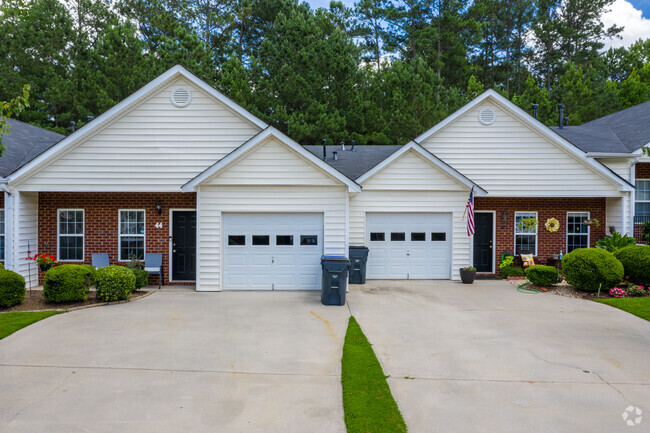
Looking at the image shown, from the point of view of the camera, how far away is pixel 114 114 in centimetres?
1205

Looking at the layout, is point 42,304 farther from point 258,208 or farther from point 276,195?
point 276,195

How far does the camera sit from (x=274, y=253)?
1182 centimetres

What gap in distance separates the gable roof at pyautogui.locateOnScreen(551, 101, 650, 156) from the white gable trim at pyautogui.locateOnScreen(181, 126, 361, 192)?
9665mm

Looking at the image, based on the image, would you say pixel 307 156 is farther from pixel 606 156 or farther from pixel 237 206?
pixel 606 156

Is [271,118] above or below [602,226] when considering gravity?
above

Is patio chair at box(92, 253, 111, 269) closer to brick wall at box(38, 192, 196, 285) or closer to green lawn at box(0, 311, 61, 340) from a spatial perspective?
brick wall at box(38, 192, 196, 285)

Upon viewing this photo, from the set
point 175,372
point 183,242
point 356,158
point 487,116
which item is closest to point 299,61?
point 356,158

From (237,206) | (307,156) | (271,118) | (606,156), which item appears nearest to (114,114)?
(237,206)

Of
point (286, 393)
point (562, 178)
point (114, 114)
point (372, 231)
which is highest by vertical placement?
point (114, 114)

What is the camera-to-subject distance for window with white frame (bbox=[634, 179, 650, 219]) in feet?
47.8

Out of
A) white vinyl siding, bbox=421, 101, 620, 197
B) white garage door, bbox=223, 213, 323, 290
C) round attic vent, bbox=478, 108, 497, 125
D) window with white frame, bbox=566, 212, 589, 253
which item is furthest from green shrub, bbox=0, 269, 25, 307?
window with white frame, bbox=566, 212, 589, 253

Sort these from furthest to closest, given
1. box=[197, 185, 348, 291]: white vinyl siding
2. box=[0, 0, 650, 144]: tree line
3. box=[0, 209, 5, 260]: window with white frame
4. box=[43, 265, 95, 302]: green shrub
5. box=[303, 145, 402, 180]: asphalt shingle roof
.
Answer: box=[0, 0, 650, 144]: tree line
box=[303, 145, 402, 180]: asphalt shingle roof
box=[0, 209, 5, 260]: window with white frame
box=[197, 185, 348, 291]: white vinyl siding
box=[43, 265, 95, 302]: green shrub

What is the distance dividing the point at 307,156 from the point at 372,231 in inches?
147

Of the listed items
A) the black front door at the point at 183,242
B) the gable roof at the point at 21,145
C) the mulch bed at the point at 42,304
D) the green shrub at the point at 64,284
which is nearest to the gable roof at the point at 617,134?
the black front door at the point at 183,242
